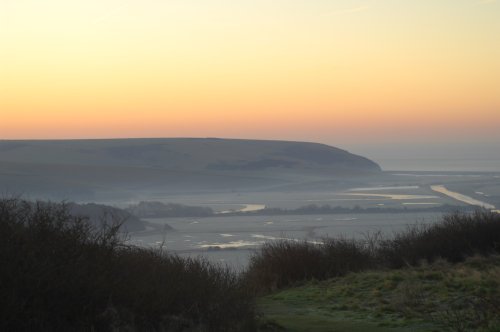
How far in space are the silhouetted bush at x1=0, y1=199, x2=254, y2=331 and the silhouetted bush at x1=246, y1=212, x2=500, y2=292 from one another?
8268mm

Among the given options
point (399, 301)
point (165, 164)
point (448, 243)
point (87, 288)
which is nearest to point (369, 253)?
point (448, 243)

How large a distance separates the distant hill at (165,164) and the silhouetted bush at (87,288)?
5552 cm

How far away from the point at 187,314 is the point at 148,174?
82.9 m

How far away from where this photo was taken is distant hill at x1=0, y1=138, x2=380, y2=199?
82062 mm

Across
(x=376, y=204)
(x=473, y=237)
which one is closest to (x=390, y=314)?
(x=473, y=237)

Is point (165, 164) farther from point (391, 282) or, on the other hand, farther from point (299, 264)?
point (391, 282)

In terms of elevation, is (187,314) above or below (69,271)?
below

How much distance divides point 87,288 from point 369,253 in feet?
44.2

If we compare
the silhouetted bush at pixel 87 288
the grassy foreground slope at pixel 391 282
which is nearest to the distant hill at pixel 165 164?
the grassy foreground slope at pixel 391 282

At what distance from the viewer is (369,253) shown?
21.6 m

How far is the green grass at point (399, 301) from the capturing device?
10.8 meters

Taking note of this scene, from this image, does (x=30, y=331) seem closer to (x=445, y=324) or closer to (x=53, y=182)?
(x=445, y=324)

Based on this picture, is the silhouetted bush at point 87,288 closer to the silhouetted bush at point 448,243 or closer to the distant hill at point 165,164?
the silhouetted bush at point 448,243

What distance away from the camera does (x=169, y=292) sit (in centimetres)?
1025
